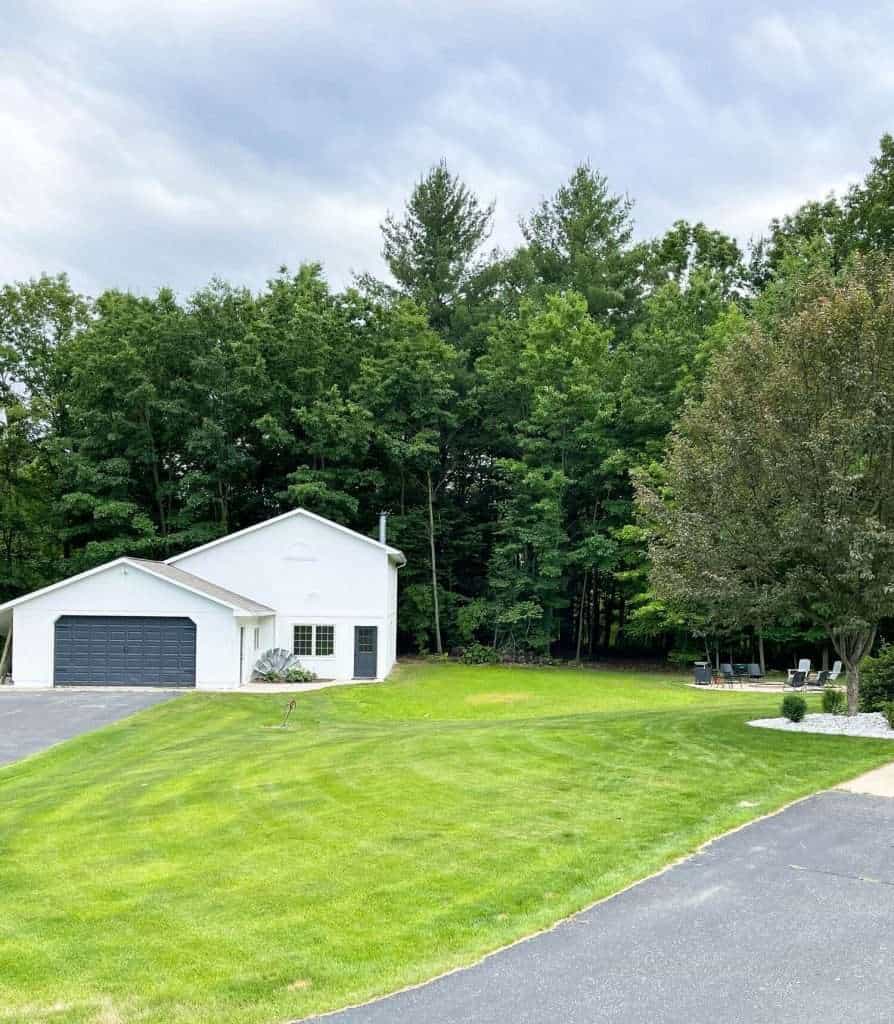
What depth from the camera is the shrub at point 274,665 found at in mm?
29141

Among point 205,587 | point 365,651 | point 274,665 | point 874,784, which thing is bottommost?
point 874,784

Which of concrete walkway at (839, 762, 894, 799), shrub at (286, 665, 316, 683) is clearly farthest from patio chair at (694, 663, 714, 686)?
concrete walkway at (839, 762, 894, 799)

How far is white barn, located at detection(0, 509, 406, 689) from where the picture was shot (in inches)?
1077

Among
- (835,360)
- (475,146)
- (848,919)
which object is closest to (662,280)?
(475,146)

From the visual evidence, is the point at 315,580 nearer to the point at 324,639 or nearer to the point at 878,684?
the point at 324,639

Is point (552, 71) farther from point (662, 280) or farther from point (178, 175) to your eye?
point (662, 280)

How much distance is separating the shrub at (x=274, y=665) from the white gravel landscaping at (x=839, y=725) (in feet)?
53.2

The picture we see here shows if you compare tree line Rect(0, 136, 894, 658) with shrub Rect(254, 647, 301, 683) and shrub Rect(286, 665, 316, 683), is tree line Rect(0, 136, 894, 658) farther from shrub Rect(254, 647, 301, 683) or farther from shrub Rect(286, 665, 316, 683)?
shrub Rect(286, 665, 316, 683)

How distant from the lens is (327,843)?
910 centimetres

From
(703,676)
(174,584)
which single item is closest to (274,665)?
(174,584)

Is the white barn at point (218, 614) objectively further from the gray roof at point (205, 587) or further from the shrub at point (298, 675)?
the shrub at point (298, 675)

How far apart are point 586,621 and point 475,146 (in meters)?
23.7

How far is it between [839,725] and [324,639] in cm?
1825

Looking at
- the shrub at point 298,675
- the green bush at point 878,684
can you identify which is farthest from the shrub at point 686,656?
the green bush at point 878,684
